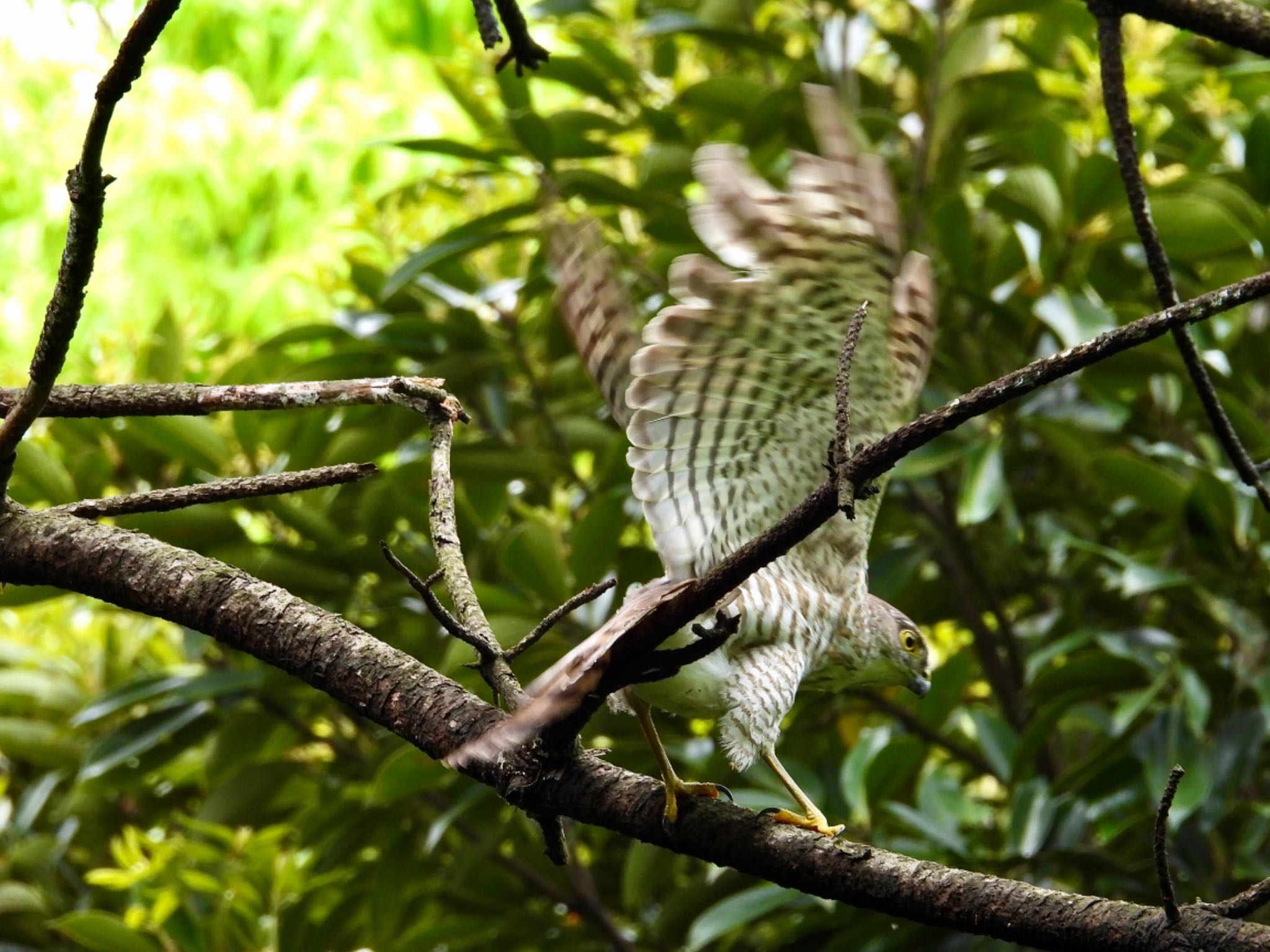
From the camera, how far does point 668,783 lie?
1494mm

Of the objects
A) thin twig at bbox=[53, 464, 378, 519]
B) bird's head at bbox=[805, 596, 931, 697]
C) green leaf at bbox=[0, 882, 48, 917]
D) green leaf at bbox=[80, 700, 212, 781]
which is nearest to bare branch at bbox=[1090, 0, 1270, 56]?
bird's head at bbox=[805, 596, 931, 697]

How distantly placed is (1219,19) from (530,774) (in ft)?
4.13

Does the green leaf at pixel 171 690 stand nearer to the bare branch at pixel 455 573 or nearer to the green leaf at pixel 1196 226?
the bare branch at pixel 455 573

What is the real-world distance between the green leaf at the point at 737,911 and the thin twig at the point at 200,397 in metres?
1.20

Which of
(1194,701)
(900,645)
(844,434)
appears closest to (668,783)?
(844,434)

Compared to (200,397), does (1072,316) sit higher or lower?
lower

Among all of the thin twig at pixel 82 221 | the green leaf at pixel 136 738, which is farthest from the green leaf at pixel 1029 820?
the thin twig at pixel 82 221

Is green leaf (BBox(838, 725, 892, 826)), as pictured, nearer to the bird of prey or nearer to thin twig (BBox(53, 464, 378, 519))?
the bird of prey

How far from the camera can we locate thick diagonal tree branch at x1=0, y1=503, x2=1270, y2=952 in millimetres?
1241

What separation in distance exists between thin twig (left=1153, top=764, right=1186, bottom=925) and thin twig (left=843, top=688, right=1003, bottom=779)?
1.59m

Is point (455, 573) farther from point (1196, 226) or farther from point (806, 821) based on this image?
point (1196, 226)

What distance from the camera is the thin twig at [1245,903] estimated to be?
115 centimetres

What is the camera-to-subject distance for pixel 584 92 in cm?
315

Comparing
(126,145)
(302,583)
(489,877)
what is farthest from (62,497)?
(126,145)
